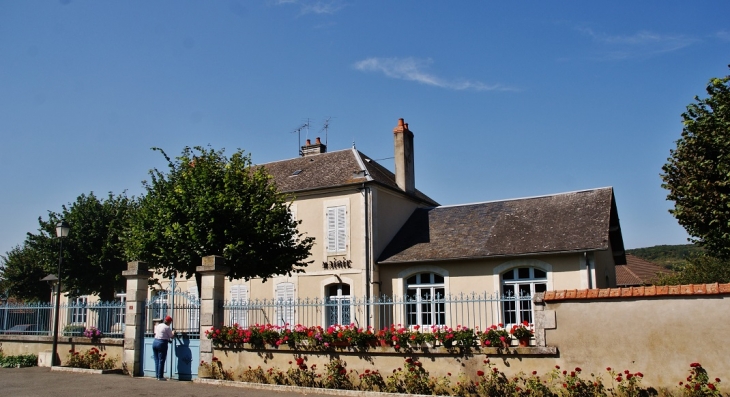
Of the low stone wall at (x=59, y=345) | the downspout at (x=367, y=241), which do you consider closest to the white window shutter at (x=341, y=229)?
the downspout at (x=367, y=241)

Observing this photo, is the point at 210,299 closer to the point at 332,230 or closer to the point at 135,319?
the point at 135,319

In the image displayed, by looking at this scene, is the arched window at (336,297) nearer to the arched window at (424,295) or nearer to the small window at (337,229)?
the small window at (337,229)

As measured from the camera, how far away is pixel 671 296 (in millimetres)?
8727

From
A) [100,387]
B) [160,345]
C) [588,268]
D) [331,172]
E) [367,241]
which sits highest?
[331,172]

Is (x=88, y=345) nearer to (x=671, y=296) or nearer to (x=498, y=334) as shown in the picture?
(x=498, y=334)

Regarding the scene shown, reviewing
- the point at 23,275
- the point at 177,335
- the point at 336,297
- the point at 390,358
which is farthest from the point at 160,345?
the point at 23,275

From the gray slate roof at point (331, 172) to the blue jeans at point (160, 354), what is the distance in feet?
29.7

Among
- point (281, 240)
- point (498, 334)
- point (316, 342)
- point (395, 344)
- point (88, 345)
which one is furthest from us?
point (281, 240)

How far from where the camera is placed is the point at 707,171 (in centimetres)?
1145

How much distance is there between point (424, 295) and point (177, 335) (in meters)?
8.48

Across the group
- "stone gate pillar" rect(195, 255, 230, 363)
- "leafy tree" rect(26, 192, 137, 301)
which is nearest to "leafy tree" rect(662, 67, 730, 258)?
"stone gate pillar" rect(195, 255, 230, 363)

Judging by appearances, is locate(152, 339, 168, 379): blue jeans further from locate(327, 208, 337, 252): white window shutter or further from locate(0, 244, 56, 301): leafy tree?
locate(0, 244, 56, 301): leafy tree

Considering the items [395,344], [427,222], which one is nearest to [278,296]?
[427,222]

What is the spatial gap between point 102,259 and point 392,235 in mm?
9748
